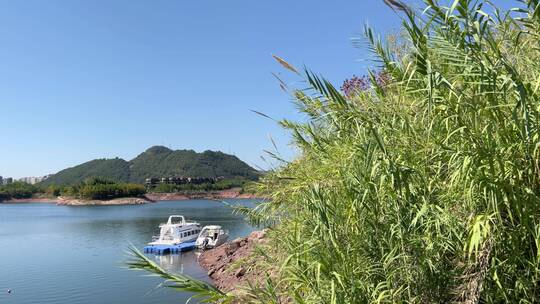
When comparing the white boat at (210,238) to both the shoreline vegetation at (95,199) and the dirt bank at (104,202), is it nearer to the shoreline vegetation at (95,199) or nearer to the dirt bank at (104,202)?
the shoreline vegetation at (95,199)

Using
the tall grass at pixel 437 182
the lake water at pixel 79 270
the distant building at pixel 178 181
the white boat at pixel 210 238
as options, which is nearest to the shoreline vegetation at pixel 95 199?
the distant building at pixel 178 181

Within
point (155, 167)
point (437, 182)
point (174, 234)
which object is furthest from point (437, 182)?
point (155, 167)

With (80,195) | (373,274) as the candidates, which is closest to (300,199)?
(373,274)

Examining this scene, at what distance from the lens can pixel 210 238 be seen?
35438mm

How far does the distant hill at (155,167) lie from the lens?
513 feet

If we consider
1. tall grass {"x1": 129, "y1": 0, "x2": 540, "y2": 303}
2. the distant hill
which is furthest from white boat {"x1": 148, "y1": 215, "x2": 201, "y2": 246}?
the distant hill

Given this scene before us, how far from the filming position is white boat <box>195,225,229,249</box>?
34.6 meters

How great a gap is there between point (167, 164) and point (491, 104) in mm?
172221

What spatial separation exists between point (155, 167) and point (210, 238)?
479ft

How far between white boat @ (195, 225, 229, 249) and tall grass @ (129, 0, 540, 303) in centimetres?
3022

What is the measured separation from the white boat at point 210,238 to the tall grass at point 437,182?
30.2 metres

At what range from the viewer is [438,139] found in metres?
4.27

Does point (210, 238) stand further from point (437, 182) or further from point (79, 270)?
point (437, 182)

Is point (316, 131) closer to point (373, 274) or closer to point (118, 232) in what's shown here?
point (373, 274)
